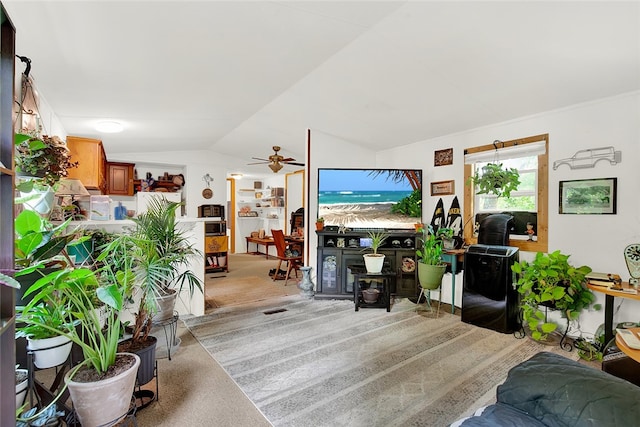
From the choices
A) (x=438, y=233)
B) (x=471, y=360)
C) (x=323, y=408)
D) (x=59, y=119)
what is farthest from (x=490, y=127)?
(x=59, y=119)

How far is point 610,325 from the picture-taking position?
2.59 metres

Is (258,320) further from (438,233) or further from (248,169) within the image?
(248,169)

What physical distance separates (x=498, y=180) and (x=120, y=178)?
21.1ft

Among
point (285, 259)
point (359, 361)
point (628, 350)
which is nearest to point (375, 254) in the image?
point (359, 361)

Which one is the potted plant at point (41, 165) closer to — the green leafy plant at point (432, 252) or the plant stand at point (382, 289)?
the plant stand at point (382, 289)

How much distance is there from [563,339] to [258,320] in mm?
3084

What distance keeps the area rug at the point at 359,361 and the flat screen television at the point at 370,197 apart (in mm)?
1278

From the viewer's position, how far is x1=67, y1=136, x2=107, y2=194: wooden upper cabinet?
374 cm

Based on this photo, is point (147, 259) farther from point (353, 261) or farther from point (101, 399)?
point (353, 261)

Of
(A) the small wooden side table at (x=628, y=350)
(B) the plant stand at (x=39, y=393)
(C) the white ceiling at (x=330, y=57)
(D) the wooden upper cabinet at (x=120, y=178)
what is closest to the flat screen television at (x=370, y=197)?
(C) the white ceiling at (x=330, y=57)

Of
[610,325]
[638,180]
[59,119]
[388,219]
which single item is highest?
[59,119]

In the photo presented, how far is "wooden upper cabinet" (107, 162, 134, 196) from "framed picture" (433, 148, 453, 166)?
563cm

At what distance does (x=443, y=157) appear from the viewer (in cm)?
427

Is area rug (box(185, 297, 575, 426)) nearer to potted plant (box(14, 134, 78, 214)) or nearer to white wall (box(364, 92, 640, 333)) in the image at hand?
white wall (box(364, 92, 640, 333))
